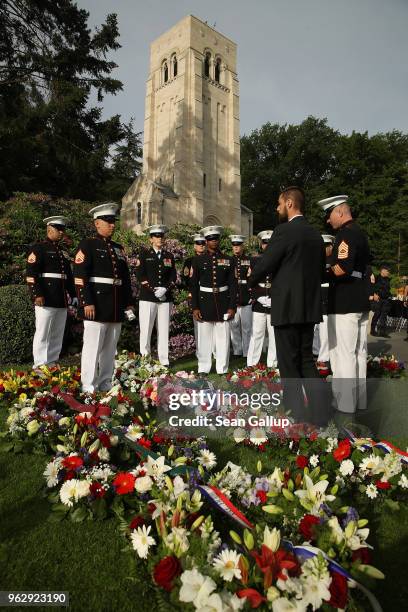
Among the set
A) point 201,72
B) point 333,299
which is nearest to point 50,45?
point 333,299

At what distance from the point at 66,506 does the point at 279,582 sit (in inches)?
59.4

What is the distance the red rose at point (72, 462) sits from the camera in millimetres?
2752

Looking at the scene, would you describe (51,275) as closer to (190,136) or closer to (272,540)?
(272,540)

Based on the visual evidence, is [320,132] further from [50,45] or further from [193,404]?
[193,404]

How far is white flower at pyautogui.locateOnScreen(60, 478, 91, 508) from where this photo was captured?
2.51 meters

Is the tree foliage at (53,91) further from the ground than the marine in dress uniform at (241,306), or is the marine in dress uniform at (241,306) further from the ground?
the tree foliage at (53,91)

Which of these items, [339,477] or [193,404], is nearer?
[339,477]

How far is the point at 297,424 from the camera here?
328 cm

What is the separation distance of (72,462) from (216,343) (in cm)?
444

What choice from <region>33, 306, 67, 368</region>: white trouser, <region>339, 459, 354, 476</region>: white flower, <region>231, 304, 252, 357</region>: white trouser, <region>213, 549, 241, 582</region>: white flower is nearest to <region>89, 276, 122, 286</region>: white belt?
<region>33, 306, 67, 368</region>: white trouser

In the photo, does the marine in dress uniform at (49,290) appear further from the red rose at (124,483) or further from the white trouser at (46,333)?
the red rose at (124,483)

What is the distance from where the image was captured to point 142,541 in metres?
1.98

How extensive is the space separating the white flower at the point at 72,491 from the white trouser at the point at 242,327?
21.7 feet

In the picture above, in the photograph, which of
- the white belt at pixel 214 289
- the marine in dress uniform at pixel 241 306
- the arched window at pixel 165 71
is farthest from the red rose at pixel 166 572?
the arched window at pixel 165 71
